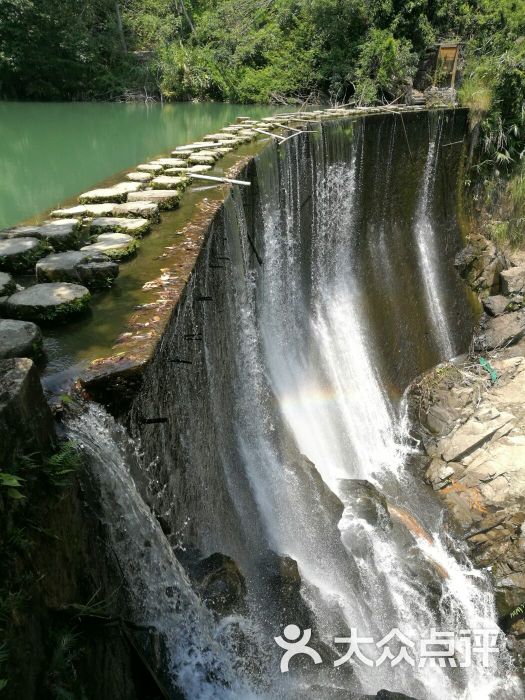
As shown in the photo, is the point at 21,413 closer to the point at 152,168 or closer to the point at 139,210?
the point at 139,210

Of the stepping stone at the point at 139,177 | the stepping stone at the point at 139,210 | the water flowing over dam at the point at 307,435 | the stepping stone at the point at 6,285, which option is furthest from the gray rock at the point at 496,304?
the stepping stone at the point at 6,285

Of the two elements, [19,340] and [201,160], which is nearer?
[19,340]

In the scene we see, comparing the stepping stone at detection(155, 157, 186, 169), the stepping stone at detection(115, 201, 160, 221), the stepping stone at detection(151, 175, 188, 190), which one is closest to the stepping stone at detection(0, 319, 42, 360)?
the stepping stone at detection(115, 201, 160, 221)

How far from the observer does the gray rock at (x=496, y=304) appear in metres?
8.28

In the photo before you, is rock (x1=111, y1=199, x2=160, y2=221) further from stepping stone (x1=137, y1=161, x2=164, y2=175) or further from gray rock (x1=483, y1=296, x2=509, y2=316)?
gray rock (x1=483, y1=296, x2=509, y2=316)

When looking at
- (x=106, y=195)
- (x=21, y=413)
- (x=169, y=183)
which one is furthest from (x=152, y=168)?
(x=21, y=413)

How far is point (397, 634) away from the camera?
169 inches

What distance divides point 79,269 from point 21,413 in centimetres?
148

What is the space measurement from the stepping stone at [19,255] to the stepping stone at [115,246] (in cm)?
26

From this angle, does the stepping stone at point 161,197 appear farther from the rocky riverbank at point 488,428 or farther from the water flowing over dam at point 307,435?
the rocky riverbank at point 488,428

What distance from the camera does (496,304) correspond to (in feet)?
27.3

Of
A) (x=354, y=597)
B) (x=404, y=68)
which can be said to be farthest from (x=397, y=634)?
(x=404, y=68)

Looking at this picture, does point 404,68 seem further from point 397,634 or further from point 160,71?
point 397,634

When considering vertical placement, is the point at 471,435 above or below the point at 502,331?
below
